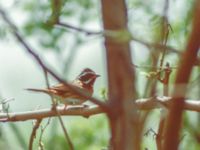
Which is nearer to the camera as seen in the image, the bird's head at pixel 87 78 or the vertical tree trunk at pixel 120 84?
the vertical tree trunk at pixel 120 84

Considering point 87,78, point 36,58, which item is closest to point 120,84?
point 36,58

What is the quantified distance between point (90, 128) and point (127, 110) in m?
6.09

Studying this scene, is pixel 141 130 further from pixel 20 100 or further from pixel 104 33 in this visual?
pixel 20 100

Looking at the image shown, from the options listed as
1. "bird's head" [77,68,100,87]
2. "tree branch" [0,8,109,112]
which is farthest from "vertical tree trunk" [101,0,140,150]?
"bird's head" [77,68,100,87]

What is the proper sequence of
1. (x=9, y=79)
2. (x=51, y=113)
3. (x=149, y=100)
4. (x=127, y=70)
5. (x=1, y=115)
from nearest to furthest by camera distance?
(x=127, y=70), (x=149, y=100), (x=51, y=113), (x=1, y=115), (x=9, y=79)

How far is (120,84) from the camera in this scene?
97 cm

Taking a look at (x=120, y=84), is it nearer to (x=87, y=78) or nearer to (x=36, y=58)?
(x=36, y=58)

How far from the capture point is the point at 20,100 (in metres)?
6.27

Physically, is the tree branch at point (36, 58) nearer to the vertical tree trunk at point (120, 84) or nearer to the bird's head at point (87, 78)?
the vertical tree trunk at point (120, 84)

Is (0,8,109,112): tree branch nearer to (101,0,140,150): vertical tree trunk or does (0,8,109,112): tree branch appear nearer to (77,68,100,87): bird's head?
(101,0,140,150): vertical tree trunk

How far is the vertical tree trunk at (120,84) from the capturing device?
961mm

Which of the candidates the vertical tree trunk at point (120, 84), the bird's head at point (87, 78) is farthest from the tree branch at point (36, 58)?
the bird's head at point (87, 78)

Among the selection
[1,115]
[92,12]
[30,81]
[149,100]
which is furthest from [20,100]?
[149,100]

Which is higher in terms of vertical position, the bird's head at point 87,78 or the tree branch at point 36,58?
the tree branch at point 36,58
